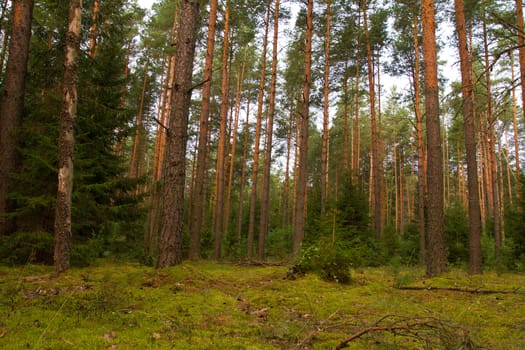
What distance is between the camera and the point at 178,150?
625 centimetres

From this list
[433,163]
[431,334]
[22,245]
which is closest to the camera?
[431,334]

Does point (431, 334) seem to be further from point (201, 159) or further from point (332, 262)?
point (201, 159)

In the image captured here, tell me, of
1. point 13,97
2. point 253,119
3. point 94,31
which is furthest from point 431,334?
point 253,119

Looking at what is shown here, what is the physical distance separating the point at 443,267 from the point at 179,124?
24.5ft

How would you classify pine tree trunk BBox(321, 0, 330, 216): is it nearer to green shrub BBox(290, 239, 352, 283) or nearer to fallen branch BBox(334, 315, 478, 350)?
green shrub BBox(290, 239, 352, 283)

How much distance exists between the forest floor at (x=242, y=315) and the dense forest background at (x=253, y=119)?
1.44 metres

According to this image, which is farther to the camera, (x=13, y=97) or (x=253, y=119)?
(x=253, y=119)

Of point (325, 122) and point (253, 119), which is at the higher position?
A: point (253, 119)

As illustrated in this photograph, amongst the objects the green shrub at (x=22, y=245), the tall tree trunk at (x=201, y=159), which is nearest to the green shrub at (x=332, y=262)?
the green shrub at (x=22, y=245)

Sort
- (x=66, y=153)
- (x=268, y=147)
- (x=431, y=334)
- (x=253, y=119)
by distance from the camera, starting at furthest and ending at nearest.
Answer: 1. (x=253, y=119)
2. (x=268, y=147)
3. (x=66, y=153)
4. (x=431, y=334)

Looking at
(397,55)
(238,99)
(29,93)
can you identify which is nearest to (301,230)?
(29,93)

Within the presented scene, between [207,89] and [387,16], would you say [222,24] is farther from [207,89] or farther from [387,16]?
[387,16]

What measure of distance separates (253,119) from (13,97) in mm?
20031

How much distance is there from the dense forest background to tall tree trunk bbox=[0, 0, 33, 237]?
146mm
